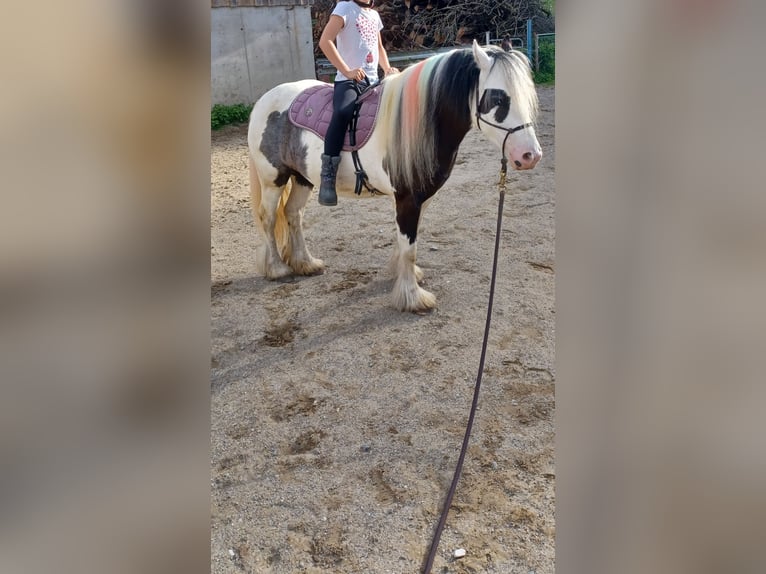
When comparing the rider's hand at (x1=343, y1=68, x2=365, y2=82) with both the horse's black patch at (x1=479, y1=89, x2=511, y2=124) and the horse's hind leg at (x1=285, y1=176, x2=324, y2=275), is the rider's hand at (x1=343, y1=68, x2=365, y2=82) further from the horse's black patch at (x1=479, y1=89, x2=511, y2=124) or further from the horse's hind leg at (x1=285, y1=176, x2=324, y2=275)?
the horse's hind leg at (x1=285, y1=176, x2=324, y2=275)

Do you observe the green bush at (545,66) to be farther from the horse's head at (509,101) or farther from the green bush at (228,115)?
the horse's head at (509,101)

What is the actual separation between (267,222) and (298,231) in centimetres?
23

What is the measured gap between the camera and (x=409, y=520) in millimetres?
1995

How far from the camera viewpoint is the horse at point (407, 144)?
9.22 ft

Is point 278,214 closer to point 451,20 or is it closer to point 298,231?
point 298,231

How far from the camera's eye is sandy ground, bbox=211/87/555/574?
193 cm

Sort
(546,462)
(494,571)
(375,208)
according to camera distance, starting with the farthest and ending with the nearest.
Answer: (375,208) < (546,462) < (494,571)

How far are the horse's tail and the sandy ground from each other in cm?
29

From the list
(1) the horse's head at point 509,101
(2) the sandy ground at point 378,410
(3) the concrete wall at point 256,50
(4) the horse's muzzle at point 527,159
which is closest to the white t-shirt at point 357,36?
(1) the horse's head at point 509,101

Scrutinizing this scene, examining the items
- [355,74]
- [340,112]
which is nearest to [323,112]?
[340,112]
